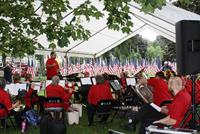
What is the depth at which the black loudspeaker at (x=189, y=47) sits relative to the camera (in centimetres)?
717

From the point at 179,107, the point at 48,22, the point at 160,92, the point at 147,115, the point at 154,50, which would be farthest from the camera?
the point at 154,50

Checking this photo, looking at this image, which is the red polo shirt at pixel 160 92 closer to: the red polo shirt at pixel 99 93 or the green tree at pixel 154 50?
the red polo shirt at pixel 99 93

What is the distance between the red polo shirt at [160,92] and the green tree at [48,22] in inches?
89.3

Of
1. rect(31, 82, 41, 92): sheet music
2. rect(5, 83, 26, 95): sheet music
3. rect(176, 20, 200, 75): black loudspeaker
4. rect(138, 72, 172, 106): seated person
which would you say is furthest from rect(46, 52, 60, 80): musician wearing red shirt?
rect(176, 20, 200, 75): black loudspeaker

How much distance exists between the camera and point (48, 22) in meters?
7.88

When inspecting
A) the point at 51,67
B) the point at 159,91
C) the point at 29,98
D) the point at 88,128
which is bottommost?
the point at 88,128

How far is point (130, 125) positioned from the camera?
32.8ft

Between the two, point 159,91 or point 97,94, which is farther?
point 97,94

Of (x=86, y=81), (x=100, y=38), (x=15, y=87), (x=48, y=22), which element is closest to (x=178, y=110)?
(x=48, y=22)

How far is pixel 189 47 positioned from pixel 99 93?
378cm

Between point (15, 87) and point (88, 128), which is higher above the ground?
point (15, 87)

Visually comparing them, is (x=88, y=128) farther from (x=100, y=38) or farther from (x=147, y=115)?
(x=100, y=38)

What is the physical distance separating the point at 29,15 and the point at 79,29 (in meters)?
1.35

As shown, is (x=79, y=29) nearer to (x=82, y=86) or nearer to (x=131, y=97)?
(x=131, y=97)
